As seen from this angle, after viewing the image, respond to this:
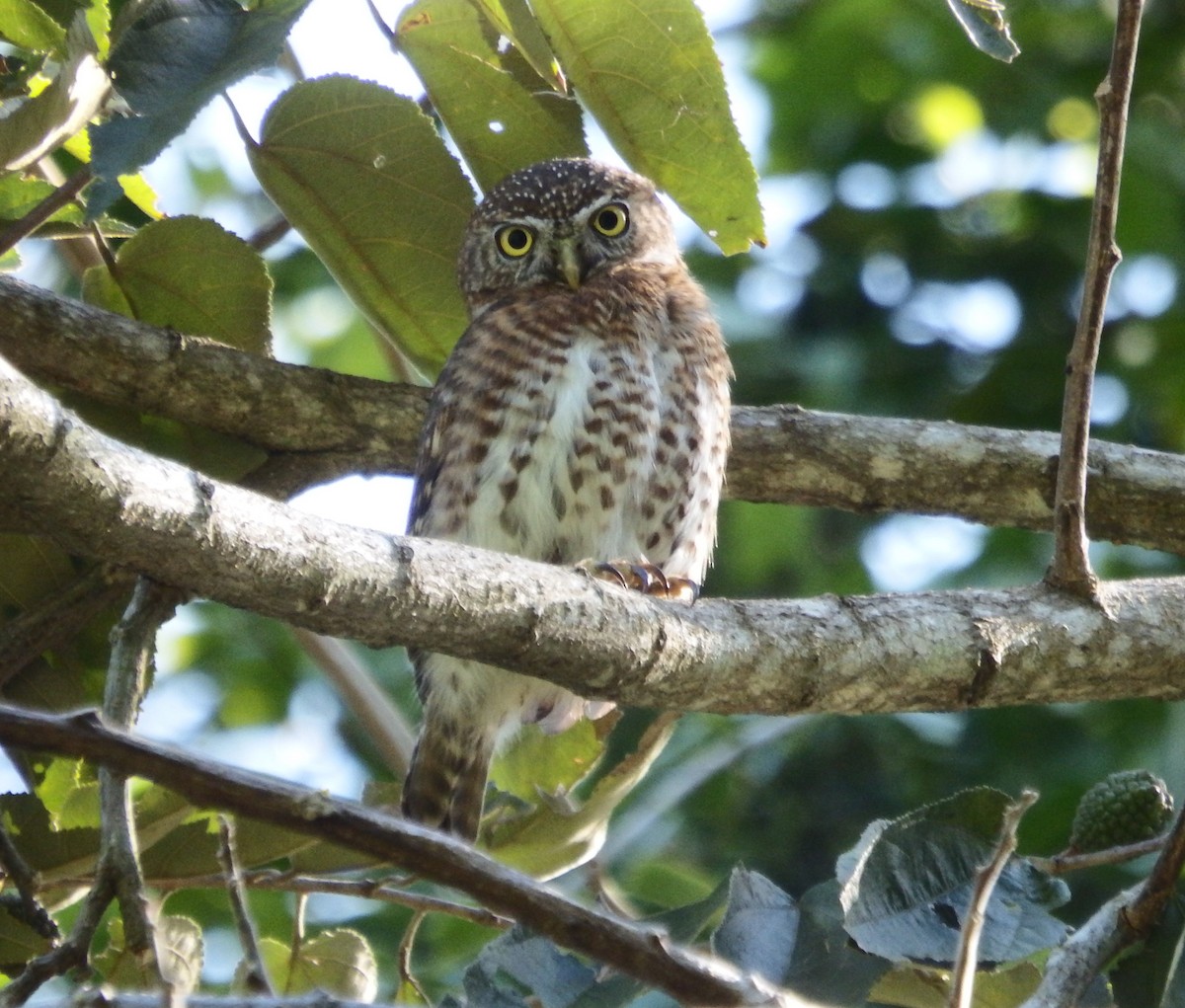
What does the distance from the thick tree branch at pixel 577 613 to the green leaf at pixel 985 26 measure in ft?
3.10

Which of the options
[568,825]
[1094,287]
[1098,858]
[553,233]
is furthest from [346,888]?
[553,233]

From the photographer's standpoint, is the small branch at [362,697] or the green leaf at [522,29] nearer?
the green leaf at [522,29]

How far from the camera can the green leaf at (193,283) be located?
3414mm

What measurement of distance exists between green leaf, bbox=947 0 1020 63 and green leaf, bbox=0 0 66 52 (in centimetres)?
152

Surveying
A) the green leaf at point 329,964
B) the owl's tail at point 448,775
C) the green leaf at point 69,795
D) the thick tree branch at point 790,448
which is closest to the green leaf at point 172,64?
the thick tree branch at point 790,448

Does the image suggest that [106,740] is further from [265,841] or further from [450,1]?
[450,1]

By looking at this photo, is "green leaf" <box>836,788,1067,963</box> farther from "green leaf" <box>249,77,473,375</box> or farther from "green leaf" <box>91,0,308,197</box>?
"green leaf" <box>249,77,473,375</box>

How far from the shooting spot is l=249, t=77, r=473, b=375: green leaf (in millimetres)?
3311

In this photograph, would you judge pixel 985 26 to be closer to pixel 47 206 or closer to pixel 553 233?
pixel 47 206

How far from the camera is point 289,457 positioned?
3.62 m

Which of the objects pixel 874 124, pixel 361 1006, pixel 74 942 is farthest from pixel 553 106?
pixel 874 124

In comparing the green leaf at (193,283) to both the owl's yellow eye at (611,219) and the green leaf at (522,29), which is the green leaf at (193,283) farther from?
the owl's yellow eye at (611,219)

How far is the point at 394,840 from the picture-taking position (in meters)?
1.43

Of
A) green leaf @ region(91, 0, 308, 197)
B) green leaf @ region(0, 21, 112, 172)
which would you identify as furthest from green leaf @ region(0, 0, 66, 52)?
green leaf @ region(91, 0, 308, 197)
